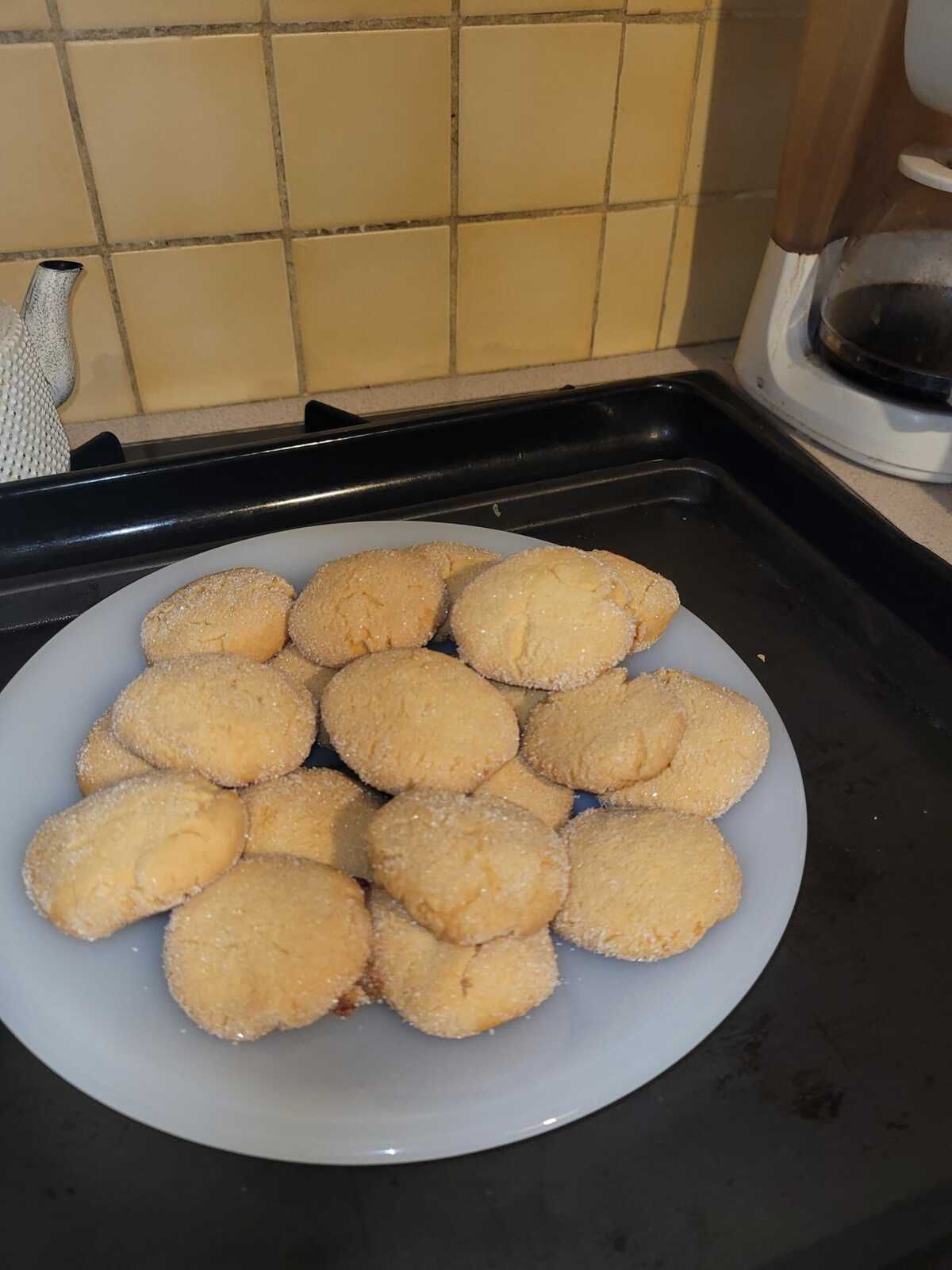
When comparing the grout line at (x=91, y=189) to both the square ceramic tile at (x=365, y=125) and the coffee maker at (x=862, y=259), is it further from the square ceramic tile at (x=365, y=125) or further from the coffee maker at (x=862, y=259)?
the coffee maker at (x=862, y=259)

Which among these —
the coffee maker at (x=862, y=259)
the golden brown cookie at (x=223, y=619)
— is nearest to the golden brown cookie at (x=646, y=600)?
the golden brown cookie at (x=223, y=619)

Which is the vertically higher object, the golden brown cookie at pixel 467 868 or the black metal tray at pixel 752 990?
the golden brown cookie at pixel 467 868

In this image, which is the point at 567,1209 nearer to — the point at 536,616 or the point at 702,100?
the point at 536,616

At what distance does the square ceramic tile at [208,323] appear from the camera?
0.89m

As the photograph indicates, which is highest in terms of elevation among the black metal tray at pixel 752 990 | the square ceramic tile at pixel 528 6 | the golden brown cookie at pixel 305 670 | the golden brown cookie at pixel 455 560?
the square ceramic tile at pixel 528 6

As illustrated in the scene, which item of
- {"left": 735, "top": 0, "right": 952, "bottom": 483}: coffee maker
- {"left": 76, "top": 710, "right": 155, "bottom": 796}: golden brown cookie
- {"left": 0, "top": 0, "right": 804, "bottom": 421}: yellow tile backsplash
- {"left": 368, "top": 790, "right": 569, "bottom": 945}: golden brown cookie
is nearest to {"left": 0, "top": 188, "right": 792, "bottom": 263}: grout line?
{"left": 0, "top": 0, "right": 804, "bottom": 421}: yellow tile backsplash

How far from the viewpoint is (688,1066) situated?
47 cm

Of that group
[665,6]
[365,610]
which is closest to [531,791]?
[365,610]

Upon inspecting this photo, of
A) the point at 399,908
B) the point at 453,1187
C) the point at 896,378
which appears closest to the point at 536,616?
the point at 399,908

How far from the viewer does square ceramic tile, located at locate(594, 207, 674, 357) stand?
3.32 ft

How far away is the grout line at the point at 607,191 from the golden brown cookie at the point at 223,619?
0.59 m

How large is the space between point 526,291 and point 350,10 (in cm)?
31

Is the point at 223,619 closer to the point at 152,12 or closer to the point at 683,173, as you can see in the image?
the point at 152,12

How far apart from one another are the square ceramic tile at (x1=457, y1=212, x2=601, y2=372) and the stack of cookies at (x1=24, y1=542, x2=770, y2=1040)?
1.57ft
